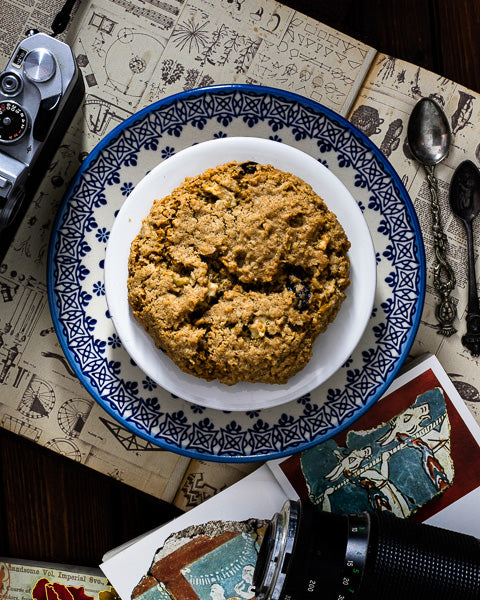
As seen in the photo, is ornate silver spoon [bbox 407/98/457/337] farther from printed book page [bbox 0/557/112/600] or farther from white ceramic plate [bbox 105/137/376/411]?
printed book page [bbox 0/557/112/600]

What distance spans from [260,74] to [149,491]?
80cm

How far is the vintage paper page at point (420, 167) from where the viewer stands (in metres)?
1.20

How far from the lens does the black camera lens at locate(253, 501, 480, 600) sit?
1.01m

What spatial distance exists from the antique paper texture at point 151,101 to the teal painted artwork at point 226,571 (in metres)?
0.14

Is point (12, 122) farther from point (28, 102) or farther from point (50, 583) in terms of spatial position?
point (50, 583)

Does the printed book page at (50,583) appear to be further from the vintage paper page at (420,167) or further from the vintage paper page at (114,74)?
the vintage paper page at (420,167)

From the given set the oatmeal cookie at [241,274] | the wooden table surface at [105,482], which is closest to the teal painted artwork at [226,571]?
the wooden table surface at [105,482]

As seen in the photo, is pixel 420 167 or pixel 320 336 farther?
pixel 420 167

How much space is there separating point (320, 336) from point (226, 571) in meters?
0.48

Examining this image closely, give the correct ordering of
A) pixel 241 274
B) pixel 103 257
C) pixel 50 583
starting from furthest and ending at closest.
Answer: pixel 50 583 < pixel 103 257 < pixel 241 274

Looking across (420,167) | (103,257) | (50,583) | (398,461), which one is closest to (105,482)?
(50,583)

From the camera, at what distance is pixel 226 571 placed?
1179 mm

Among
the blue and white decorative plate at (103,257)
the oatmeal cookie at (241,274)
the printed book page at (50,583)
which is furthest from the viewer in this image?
the printed book page at (50,583)

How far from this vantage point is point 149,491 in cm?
122
